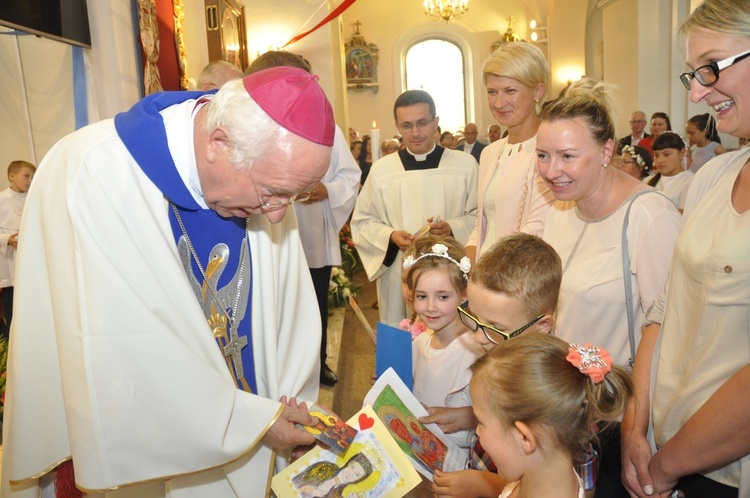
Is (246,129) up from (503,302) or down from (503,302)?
up

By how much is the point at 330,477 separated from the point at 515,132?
6.80 ft

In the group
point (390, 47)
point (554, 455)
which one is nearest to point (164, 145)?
point (554, 455)

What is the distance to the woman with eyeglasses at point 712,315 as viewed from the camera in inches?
60.2

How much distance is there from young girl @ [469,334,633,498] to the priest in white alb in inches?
102

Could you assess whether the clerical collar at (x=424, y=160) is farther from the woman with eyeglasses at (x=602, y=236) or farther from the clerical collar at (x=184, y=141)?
the clerical collar at (x=184, y=141)

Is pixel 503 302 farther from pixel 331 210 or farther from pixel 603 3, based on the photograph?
pixel 603 3

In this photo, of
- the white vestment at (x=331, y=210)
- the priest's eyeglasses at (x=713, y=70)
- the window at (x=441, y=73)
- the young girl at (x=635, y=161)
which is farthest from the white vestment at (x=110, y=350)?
the window at (x=441, y=73)

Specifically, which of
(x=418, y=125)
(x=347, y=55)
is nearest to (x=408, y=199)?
(x=418, y=125)

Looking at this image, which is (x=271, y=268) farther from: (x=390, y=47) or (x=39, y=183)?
(x=390, y=47)

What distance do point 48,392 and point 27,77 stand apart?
3.06 meters

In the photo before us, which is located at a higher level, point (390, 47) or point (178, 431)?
point (390, 47)

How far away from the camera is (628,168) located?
6.50m

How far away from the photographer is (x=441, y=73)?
21.0 metres

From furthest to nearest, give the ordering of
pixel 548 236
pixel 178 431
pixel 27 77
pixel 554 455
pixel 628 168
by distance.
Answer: pixel 628 168 → pixel 27 77 → pixel 548 236 → pixel 178 431 → pixel 554 455
